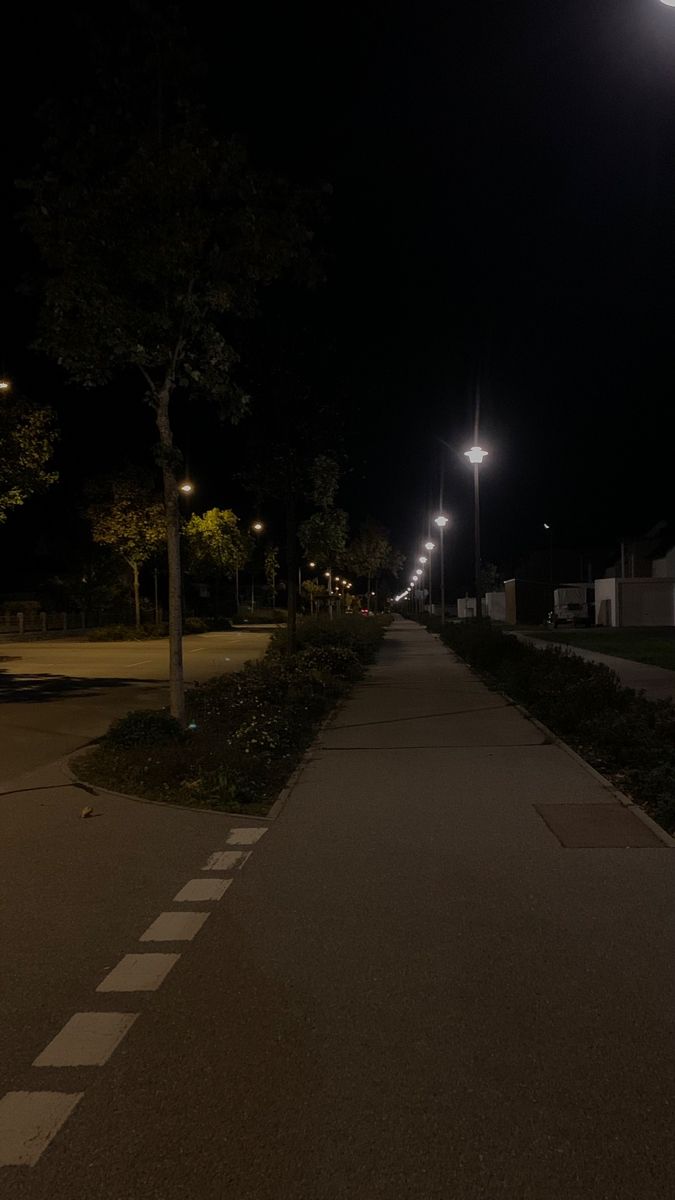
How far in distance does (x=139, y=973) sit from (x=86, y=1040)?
2.51 ft

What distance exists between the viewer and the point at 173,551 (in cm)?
1155

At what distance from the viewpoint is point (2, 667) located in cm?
2873

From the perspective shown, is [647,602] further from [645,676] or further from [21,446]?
[21,446]

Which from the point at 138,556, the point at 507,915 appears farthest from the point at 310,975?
the point at 138,556

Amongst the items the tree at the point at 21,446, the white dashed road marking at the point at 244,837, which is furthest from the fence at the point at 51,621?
the white dashed road marking at the point at 244,837

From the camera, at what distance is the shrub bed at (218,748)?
9.33 metres

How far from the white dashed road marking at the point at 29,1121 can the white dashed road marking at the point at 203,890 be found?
244cm

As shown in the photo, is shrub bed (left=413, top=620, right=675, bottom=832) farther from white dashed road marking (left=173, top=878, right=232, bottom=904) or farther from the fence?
the fence

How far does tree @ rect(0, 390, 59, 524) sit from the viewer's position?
23453 millimetres

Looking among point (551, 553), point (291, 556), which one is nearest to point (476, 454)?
point (291, 556)

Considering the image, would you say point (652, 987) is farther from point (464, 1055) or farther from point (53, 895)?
point (53, 895)

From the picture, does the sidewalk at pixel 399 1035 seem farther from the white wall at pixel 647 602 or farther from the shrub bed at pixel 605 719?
the white wall at pixel 647 602

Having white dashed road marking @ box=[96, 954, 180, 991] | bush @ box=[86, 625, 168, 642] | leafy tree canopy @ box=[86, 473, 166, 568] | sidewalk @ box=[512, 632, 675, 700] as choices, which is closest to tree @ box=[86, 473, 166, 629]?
leafy tree canopy @ box=[86, 473, 166, 568]

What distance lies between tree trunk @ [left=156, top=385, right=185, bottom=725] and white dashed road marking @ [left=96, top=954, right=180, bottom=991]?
6.65 metres
